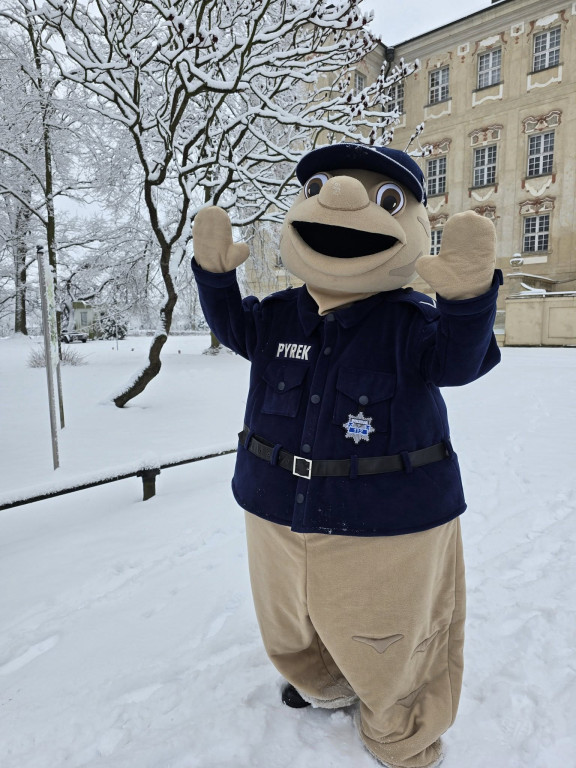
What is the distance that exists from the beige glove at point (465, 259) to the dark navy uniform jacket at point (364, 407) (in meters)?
0.08

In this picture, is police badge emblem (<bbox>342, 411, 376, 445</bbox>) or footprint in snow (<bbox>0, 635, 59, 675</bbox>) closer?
police badge emblem (<bbox>342, 411, 376, 445</bbox>)

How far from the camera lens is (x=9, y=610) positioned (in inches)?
96.7

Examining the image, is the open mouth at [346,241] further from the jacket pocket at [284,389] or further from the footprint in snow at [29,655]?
the footprint in snow at [29,655]

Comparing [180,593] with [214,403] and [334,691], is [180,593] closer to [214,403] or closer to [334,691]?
[334,691]

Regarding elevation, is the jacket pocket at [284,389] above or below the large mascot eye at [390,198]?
below

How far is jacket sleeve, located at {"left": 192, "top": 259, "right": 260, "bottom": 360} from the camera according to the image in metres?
1.60

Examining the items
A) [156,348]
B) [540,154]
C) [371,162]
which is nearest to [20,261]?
[156,348]

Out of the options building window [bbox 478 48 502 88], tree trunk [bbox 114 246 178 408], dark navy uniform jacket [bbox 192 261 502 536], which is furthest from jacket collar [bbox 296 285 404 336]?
building window [bbox 478 48 502 88]

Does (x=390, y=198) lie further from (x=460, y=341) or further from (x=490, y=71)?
(x=490, y=71)

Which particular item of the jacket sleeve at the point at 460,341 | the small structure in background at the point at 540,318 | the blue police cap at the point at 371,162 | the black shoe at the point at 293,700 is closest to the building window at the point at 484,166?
the small structure in background at the point at 540,318

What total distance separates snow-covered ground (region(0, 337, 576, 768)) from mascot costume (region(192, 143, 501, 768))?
0.37 metres

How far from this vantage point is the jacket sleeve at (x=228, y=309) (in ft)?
5.25

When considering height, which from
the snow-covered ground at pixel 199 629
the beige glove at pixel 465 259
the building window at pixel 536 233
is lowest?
the snow-covered ground at pixel 199 629

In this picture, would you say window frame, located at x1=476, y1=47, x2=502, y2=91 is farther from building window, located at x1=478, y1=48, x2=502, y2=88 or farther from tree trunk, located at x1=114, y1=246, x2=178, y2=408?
tree trunk, located at x1=114, y1=246, x2=178, y2=408
